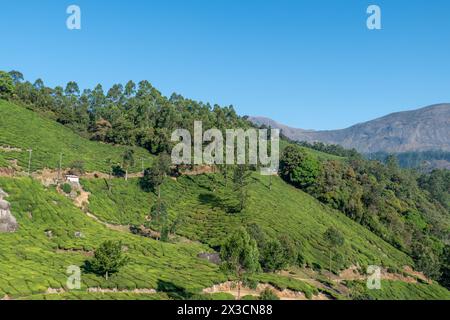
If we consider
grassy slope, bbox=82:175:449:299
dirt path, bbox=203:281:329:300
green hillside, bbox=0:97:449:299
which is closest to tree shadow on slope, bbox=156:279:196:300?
green hillside, bbox=0:97:449:299

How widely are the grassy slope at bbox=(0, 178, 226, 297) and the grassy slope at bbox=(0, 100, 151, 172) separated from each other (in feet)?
59.7

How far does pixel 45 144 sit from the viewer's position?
116m

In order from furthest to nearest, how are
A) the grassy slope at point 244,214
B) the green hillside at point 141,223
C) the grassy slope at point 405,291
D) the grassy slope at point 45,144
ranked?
the grassy slope at point 45,144 < the grassy slope at point 244,214 < the grassy slope at point 405,291 < the green hillside at point 141,223

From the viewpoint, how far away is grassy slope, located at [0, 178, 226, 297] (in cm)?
5294

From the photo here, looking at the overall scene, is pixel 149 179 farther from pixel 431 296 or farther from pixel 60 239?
pixel 431 296

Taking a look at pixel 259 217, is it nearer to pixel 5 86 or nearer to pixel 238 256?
pixel 238 256

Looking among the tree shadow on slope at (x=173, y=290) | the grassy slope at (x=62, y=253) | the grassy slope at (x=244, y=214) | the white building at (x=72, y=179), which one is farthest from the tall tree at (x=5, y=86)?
the tree shadow on slope at (x=173, y=290)

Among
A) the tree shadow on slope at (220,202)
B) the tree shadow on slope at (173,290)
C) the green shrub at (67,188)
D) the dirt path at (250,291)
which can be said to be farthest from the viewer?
the tree shadow on slope at (220,202)

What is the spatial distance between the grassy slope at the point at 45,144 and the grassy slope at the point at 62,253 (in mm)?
18205

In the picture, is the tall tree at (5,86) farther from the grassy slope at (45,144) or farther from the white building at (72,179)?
the white building at (72,179)

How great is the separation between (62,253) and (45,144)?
2312 inches

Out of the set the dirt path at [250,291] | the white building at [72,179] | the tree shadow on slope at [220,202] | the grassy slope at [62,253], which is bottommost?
the dirt path at [250,291]

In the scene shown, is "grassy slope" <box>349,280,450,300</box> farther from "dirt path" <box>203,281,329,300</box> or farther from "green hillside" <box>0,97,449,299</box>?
"dirt path" <box>203,281,329,300</box>

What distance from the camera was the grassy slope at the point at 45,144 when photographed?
104250 mm
